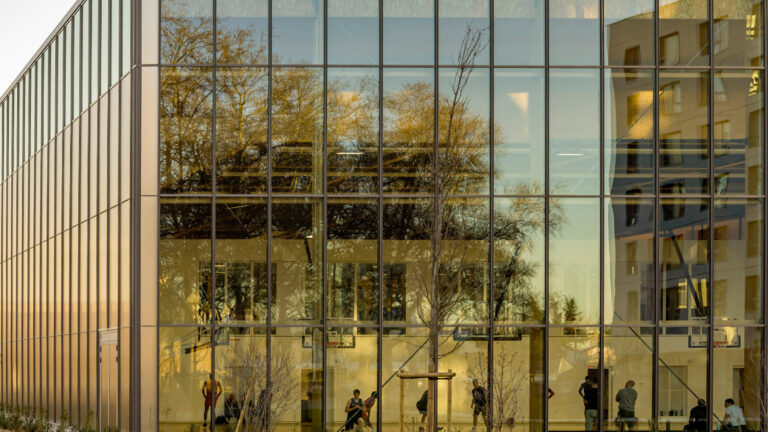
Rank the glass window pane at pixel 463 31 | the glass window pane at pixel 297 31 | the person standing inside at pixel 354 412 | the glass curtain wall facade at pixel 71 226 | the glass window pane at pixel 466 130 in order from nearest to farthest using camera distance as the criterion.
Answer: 1. the person standing inside at pixel 354 412
2. the glass window pane at pixel 466 130
3. the glass window pane at pixel 463 31
4. the glass window pane at pixel 297 31
5. the glass curtain wall facade at pixel 71 226

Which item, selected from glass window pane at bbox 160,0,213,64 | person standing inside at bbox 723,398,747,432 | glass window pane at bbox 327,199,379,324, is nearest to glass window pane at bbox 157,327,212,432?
glass window pane at bbox 327,199,379,324

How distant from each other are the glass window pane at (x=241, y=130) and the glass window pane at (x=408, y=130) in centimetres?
305

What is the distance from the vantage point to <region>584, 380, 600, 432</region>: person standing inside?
21922mm

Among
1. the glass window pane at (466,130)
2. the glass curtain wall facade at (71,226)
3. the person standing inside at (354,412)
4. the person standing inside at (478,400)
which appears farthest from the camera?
the glass curtain wall facade at (71,226)

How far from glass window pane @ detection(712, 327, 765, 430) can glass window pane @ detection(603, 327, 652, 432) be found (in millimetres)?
1623

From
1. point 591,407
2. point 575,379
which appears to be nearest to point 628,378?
point 591,407

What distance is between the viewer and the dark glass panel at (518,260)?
2223 centimetres

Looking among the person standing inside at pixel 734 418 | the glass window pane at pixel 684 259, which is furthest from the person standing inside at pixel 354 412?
the person standing inside at pixel 734 418

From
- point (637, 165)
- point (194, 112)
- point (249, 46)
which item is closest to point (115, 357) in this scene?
point (194, 112)

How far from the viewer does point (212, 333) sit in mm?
22453

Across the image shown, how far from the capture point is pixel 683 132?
74.9 ft

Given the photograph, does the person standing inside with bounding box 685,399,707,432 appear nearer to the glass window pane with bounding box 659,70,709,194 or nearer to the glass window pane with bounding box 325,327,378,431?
the glass window pane with bounding box 659,70,709,194

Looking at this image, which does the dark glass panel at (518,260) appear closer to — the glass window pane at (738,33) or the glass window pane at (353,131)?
the glass window pane at (353,131)

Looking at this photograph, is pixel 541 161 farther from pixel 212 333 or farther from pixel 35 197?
pixel 35 197
